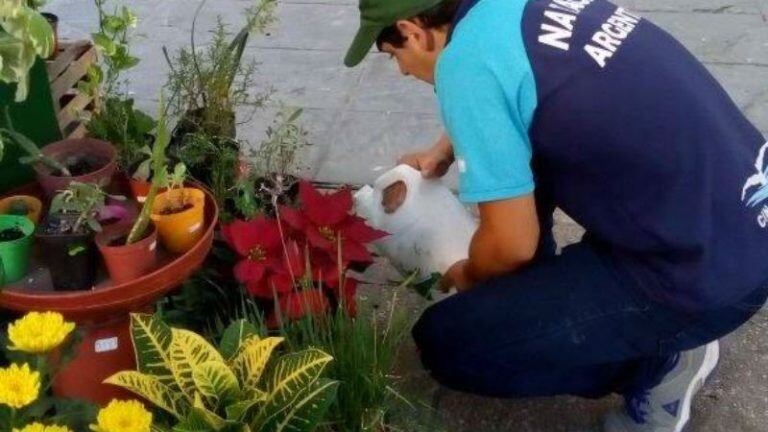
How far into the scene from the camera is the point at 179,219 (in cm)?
210

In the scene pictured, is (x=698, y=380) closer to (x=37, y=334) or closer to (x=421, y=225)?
(x=421, y=225)

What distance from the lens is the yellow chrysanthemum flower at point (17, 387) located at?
5.01 feet

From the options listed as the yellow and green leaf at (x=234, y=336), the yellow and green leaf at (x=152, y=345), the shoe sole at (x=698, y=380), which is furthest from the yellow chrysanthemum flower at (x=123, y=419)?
the shoe sole at (x=698, y=380)

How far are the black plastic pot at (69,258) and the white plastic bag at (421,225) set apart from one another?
743 millimetres

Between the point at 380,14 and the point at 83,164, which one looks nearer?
the point at 380,14

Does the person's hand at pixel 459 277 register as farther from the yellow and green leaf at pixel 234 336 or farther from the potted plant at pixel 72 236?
the potted plant at pixel 72 236

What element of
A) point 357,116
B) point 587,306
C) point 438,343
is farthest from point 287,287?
point 357,116

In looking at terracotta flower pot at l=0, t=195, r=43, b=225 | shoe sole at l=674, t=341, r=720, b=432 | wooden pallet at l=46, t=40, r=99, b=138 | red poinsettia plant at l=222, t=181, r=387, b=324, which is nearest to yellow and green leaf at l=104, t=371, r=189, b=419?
red poinsettia plant at l=222, t=181, r=387, b=324

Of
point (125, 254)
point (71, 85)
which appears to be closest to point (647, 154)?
point (125, 254)

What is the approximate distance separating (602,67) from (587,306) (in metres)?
0.54

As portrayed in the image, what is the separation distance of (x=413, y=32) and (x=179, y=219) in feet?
2.05

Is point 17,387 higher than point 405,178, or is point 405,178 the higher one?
point 17,387

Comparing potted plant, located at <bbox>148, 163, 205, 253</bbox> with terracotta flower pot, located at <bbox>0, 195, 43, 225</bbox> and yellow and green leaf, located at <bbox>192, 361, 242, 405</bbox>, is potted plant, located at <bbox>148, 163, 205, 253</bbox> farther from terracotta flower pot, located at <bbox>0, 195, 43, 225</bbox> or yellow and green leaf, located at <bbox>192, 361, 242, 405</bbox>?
yellow and green leaf, located at <bbox>192, 361, 242, 405</bbox>

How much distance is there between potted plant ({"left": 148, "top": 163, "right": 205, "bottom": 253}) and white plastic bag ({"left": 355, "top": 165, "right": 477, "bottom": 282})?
49 centimetres
